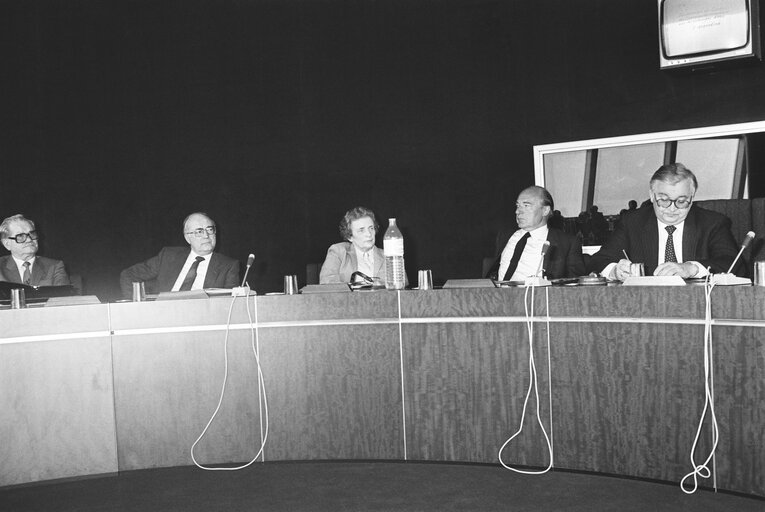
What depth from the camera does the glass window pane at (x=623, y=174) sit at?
4.91 metres

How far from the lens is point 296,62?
5.47 meters

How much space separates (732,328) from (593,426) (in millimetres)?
659

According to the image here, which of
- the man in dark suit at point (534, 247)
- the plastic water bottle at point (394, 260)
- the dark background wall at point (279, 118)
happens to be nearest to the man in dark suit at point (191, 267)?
the dark background wall at point (279, 118)

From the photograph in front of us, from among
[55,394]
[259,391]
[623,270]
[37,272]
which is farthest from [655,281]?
[37,272]

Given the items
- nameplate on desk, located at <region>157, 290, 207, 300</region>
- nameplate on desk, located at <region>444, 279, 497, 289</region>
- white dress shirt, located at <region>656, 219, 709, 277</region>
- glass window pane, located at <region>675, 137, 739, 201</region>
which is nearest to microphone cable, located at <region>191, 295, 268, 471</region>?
nameplate on desk, located at <region>157, 290, 207, 300</region>

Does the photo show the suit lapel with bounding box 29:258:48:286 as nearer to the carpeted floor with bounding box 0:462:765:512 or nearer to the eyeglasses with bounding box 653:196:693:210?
the carpeted floor with bounding box 0:462:765:512

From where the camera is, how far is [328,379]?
12.2 ft

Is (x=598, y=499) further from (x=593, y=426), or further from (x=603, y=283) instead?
(x=603, y=283)

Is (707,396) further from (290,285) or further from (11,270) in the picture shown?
(11,270)

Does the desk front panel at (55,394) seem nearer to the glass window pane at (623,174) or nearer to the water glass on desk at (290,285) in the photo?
the water glass on desk at (290,285)

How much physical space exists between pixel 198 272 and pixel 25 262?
3.44ft

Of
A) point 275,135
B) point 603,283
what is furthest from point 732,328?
point 275,135

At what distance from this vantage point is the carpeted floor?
3.01 m

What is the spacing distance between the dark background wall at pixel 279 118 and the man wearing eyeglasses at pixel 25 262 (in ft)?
0.82
